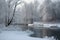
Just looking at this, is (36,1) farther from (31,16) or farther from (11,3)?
(11,3)

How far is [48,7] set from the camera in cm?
4972

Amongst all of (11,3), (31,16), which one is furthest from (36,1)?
(11,3)

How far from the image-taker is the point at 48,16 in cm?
5106

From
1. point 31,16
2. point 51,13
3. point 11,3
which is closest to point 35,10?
point 31,16

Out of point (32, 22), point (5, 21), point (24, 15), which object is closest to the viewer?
point (5, 21)

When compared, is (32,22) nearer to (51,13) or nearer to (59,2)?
(51,13)

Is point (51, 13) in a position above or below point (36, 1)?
below

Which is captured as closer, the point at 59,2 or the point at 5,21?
the point at 5,21

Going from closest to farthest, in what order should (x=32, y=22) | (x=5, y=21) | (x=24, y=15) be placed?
1. (x=5, y=21)
2. (x=24, y=15)
3. (x=32, y=22)

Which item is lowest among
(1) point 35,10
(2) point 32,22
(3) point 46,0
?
(2) point 32,22

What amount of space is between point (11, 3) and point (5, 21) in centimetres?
377

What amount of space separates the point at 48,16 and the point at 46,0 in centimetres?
540

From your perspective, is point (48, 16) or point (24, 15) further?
point (48, 16)

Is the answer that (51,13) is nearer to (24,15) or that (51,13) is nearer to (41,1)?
(41,1)
